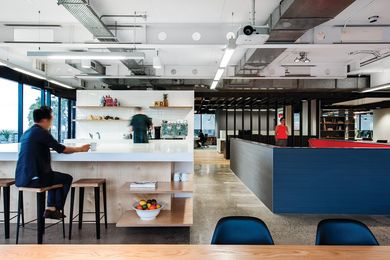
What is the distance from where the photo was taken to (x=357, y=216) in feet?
16.0

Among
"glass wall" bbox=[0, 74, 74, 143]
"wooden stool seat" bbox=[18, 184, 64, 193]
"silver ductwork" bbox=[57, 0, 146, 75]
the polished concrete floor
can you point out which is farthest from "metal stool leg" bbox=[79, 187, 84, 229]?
"glass wall" bbox=[0, 74, 74, 143]

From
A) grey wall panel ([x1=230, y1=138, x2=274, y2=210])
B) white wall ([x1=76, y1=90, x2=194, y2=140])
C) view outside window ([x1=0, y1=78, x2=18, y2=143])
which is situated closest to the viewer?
grey wall panel ([x1=230, y1=138, x2=274, y2=210])

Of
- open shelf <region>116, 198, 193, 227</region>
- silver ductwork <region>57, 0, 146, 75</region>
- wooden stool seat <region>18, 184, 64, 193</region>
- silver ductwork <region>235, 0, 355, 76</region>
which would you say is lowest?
open shelf <region>116, 198, 193, 227</region>

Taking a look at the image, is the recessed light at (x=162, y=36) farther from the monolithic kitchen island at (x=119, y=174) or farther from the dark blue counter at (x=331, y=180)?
the dark blue counter at (x=331, y=180)

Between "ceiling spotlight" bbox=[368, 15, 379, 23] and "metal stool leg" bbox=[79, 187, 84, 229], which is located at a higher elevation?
"ceiling spotlight" bbox=[368, 15, 379, 23]

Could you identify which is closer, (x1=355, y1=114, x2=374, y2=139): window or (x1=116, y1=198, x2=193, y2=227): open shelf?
(x1=116, y1=198, x2=193, y2=227): open shelf

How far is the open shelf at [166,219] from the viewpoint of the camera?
3504 mm

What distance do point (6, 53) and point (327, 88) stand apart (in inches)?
375

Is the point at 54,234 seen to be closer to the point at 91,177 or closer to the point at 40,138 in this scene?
the point at 91,177

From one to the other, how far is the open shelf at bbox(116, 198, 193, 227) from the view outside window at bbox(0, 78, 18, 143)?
20.0ft

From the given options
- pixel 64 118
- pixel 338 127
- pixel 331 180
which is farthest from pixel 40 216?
pixel 338 127

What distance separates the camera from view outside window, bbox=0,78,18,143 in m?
8.09

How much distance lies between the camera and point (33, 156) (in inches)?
132

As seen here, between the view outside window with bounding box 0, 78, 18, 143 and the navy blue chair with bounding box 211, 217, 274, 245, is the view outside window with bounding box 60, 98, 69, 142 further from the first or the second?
the navy blue chair with bounding box 211, 217, 274, 245
